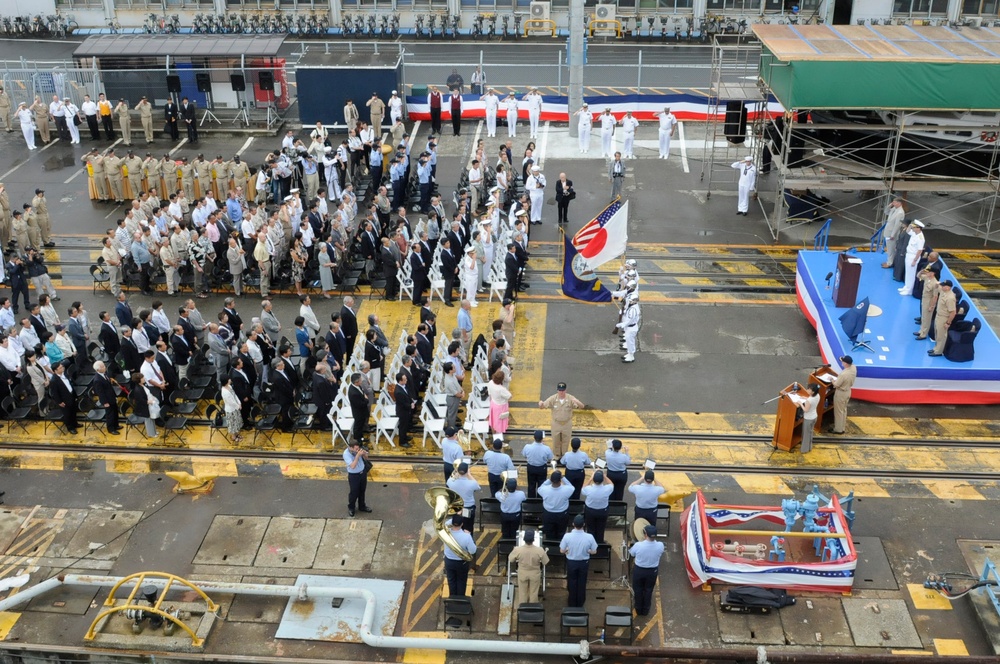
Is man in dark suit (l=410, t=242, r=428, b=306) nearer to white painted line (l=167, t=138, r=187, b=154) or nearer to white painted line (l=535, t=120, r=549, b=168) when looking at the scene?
white painted line (l=535, t=120, r=549, b=168)

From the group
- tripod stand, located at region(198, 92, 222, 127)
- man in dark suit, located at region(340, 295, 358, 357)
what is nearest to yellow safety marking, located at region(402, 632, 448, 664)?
man in dark suit, located at region(340, 295, 358, 357)

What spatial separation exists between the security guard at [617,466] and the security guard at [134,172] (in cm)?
1810

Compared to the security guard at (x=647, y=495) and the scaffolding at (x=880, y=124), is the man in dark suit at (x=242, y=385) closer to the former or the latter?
the security guard at (x=647, y=495)

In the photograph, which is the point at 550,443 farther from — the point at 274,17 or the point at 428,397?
the point at 274,17

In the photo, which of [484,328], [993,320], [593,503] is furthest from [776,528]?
[993,320]

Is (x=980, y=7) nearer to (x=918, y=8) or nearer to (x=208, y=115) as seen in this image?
(x=918, y=8)

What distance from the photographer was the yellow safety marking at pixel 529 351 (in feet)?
66.0

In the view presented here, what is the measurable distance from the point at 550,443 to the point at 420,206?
37.9 ft

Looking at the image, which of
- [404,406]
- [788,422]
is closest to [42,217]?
[404,406]

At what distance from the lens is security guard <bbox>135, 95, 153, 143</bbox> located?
107 ft

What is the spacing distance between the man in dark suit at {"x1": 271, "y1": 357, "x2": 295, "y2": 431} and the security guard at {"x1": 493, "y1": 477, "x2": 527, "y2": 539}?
4.86m

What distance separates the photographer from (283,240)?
78.6 feet

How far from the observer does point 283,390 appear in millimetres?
18344

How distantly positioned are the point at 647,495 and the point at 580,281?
22.2 feet
